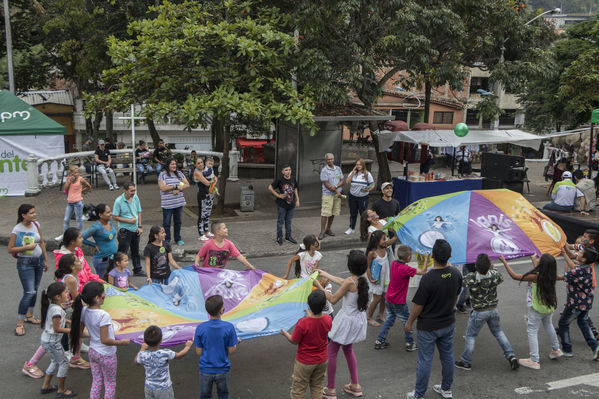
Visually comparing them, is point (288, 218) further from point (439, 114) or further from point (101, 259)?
point (439, 114)

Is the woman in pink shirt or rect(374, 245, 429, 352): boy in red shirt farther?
the woman in pink shirt

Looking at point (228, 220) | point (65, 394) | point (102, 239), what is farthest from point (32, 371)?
point (228, 220)

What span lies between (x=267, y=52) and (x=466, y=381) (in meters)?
8.67

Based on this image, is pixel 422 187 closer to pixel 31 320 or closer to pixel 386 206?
pixel 386 206

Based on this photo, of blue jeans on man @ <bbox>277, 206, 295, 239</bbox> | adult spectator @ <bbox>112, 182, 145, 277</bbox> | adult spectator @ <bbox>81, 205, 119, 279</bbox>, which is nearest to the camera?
adult spectator @ <bbox>81, 205, 119, 279</bbox>

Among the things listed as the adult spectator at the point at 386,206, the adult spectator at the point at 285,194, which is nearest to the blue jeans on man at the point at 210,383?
the adult spectator at the point at 386,206

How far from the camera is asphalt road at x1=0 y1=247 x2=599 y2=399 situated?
627 cm

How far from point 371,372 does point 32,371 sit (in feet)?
13.4

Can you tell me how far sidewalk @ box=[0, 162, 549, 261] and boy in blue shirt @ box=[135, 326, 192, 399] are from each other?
248 inches

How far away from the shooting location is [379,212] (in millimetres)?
10008

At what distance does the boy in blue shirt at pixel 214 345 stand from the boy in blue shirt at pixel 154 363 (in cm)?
30

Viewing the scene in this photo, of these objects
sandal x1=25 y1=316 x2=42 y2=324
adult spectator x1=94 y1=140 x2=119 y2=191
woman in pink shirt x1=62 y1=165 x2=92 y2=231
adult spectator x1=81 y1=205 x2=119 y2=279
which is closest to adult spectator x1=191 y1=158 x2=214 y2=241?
woman in pink shirt x1=62 y1=165 x2=92 y2=231

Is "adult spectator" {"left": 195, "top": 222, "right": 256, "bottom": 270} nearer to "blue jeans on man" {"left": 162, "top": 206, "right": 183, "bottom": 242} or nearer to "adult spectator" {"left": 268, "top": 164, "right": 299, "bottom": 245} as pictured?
"blue jeans on man" {"left": 162, "top": 206, "right": 183, "bottom": 242}

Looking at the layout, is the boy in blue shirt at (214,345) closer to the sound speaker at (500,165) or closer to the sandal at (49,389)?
the sandal at (49,389)
